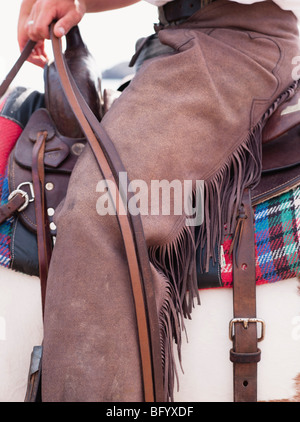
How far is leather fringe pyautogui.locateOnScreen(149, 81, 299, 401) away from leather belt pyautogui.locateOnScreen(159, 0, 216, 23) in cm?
38

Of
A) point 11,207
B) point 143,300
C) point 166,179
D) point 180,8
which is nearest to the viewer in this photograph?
point 143,300

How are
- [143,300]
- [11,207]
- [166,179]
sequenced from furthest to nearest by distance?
[11,207] → [166,179] → [143,300]

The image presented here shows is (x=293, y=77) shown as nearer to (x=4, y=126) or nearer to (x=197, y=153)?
(x=197, y=153)

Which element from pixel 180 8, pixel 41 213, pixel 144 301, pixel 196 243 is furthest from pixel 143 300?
pixel 180 8

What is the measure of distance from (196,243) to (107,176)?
11.9 inches

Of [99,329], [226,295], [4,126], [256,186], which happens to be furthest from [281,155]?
[4,126]

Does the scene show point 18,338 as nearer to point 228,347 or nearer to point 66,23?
point 228,347

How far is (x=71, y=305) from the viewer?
1040mm

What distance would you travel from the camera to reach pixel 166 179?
1.16 m

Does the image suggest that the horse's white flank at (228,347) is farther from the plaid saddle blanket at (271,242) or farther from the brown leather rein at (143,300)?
the brown leather rein at (143,300)

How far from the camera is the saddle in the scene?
3.43ft

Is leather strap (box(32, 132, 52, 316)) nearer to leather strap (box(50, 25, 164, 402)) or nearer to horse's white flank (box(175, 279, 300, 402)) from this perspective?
leather strap (box(50, 25, 164, 402))

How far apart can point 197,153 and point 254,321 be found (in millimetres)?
449

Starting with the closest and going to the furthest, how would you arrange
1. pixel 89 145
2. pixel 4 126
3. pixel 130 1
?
1. pixel 89 145
2. pixel 4 126
3. pixel 130 1
